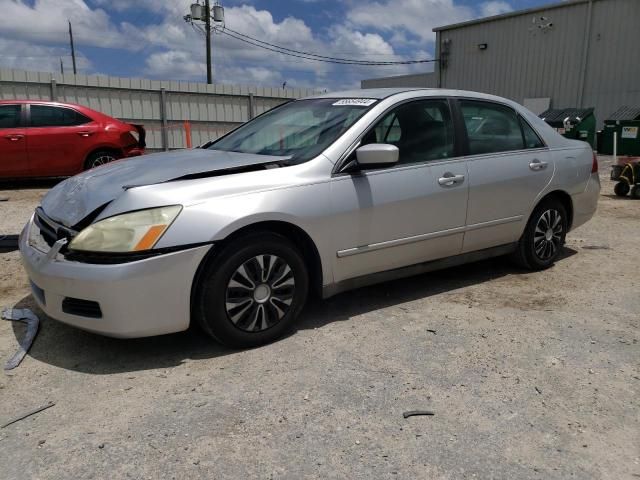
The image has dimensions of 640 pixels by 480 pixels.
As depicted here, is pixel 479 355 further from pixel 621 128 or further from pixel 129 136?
pixel 621 128

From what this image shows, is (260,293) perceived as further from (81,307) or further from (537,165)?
(537,165)

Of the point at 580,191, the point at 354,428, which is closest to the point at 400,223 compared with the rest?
the point at 354,428

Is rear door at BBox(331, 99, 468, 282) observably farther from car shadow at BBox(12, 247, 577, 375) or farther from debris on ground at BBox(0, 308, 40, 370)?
debris on ground at BBox(0, 308, 40, 370)

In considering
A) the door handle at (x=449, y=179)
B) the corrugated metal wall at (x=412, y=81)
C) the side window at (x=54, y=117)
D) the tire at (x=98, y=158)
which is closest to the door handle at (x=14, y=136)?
the side window at (x=54, y=117)

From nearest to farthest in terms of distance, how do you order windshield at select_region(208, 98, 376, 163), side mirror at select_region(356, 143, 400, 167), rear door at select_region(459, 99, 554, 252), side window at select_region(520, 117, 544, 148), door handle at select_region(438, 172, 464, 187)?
side mirror at select_region(356, 143, 400, 167) < windshield at select_region(208, 98, 376, 163) < door handle at select_region(438, 172, 464, 187) < rear door at select_region(459, 99, 554, 252) < side window at select_region(520, 117, 544, 148)

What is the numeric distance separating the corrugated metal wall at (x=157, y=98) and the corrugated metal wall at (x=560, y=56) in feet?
41.5

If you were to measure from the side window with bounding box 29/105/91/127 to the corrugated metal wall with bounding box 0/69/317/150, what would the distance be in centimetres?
365

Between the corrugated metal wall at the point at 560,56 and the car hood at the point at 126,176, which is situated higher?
the corrugated metal wall at the point at 560,56

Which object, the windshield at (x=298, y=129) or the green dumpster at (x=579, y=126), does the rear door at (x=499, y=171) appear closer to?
the windshield at (x=298, y=129)

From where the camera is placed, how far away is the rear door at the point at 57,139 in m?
9.31

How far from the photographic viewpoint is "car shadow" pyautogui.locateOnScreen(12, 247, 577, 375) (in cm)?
321

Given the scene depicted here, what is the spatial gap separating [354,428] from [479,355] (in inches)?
43.5

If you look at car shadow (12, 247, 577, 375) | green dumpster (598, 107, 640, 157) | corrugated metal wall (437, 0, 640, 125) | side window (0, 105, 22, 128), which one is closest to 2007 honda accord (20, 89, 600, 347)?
car shadow (12, 247, 577, 375)

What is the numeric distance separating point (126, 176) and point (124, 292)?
0.87 metres
